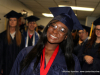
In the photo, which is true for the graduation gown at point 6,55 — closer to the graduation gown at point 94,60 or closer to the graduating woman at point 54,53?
the graduating woman at point 54,53

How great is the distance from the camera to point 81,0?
4.68 meters

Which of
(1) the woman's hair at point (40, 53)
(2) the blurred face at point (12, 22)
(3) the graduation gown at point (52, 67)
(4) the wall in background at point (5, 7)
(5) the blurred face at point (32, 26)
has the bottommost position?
(3) the graduation gown at point (52, 67)

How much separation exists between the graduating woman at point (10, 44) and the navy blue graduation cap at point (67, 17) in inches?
73.1

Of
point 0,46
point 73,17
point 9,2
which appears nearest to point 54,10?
point 73,17

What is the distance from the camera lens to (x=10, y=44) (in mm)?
2826

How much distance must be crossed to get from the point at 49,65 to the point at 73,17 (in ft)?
2.18

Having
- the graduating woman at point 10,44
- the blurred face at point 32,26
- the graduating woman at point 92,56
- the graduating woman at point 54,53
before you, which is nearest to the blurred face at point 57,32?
the graduating woman at point 54,53

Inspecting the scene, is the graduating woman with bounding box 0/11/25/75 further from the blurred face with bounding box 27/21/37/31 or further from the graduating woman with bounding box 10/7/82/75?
the graduating woman with bounding box 10/7/82/75

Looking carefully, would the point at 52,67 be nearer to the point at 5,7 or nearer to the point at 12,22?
the point at 12,22

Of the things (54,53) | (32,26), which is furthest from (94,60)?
(32,26)

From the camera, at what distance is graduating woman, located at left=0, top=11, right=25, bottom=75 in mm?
2779

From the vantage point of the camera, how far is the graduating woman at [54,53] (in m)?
1.18

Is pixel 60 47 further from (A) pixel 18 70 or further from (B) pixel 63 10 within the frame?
(A) pixel 18 70

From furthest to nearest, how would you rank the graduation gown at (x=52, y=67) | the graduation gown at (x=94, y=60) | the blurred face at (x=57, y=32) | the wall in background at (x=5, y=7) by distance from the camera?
1. the wall in background at (x=5, y=7)
2. the graduation gown at (x=94, y=60)
3. the blurred face at (x=57, y=32)
4. the graduation gown at (x=52, y=67)
